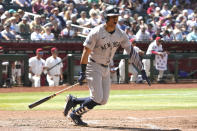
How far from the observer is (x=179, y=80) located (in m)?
19.6

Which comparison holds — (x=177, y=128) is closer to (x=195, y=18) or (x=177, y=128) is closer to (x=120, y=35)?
(x=120, y=35)

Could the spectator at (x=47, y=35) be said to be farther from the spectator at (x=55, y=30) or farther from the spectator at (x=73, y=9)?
the spectator at (x=73, y=9)

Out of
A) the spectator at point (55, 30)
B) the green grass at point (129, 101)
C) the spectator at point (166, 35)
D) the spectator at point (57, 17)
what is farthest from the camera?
the spectator at point (166, 35)

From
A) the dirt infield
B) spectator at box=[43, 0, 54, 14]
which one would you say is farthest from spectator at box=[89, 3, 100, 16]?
the dirt infield

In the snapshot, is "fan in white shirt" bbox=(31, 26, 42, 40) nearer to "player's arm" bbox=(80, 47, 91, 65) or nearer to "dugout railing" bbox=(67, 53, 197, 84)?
"dugout railing" bbox=(67, 53, 197, 84)

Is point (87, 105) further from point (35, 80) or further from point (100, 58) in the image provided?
point (35, 80)

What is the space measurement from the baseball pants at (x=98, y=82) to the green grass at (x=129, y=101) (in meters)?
2.84

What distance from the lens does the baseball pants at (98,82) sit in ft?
25.8

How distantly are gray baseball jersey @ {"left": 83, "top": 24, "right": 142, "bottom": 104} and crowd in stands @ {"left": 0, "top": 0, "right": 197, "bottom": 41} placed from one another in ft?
30.8

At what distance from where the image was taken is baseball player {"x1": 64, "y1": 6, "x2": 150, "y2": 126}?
782cm

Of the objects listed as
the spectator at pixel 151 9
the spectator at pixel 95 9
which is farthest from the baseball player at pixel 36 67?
the spectator at pixel 151 9

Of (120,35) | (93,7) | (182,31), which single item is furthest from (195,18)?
(120,35)

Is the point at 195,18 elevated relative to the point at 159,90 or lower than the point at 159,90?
elevated

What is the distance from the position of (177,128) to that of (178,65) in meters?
12.3
